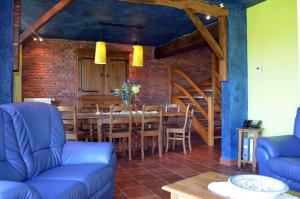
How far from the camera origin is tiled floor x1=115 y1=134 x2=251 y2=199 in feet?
11.2

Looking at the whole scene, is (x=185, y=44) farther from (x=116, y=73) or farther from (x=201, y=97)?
(x=116, y=73)

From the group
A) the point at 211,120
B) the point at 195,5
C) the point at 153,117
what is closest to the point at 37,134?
the point at 153,117

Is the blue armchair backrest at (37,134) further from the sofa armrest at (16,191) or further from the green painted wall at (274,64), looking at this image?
the green painted wall at (274,64)

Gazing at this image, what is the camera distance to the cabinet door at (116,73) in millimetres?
8148

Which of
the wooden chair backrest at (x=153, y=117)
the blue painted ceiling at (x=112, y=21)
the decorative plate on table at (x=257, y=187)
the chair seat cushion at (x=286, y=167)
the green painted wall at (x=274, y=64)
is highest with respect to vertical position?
the blue painted ceiling at (x=112, y=21)

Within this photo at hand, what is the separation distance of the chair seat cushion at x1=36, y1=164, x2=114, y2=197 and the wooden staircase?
452cm

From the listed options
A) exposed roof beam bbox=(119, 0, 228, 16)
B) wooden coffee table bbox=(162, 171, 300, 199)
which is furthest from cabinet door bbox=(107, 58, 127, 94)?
wooden coffee table bbox=(162, 171, 300, 199)

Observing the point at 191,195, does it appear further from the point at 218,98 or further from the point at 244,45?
the point at 218,98

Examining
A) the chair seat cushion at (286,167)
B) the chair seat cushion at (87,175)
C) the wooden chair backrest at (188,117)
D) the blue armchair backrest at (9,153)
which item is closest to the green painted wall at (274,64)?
the wooden chair backrest at (188,117)

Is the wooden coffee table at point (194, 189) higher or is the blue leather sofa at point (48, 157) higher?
the blue leather sofa at point (48, 157)

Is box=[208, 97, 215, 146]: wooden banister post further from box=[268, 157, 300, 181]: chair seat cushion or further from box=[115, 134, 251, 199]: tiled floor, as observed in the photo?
box=[268, 157, 300, 181]: chair seat cushion

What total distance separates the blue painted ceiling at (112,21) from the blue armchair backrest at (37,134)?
2.80 m

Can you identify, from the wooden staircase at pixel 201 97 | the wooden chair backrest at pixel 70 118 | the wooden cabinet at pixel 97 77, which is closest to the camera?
the wooden chair backrest at pixel 70 118

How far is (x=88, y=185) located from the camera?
7.36 ft
